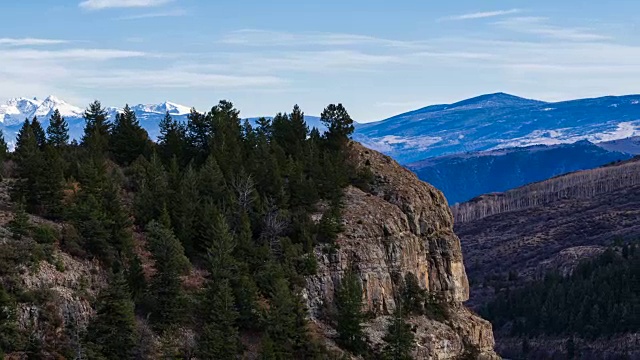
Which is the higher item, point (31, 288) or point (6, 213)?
point (6, 213)

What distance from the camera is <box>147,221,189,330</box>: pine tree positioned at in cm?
6322

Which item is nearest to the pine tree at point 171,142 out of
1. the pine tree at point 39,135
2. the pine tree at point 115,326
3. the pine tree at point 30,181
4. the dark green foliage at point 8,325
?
the pine tree at point 39,135

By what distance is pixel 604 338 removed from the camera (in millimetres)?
186125

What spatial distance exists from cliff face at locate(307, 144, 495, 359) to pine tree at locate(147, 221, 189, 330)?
576 inches

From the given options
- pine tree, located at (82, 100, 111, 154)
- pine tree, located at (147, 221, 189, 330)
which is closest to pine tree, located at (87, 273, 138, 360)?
pine tree, located at (147, 221, 189, 330)

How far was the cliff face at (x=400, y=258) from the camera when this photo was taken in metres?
77.8

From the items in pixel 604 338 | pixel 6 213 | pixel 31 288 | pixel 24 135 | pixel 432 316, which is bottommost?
pixel 604 338

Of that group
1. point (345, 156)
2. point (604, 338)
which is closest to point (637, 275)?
point (604, 338)

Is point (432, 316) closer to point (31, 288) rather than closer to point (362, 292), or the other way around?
point (362, 292)

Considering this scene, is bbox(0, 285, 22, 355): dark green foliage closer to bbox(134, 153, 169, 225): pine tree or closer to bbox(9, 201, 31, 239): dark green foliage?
bbox(9, 201, 31, 239): dark green foliage

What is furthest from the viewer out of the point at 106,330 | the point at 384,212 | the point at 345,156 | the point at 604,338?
the point at 604,338

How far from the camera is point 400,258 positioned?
274 ft

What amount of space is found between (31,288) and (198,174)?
25493 mm

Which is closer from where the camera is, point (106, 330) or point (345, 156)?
point (106, 330)
